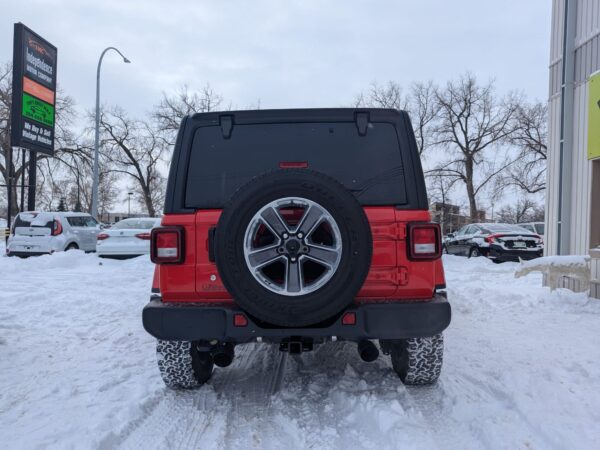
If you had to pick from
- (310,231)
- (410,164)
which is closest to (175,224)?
(310,231)

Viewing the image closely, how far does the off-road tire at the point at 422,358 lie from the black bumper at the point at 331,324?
37 centimetres

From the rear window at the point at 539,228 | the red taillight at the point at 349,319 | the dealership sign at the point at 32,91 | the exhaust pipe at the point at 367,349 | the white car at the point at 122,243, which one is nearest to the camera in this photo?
the red taillight at the point at 349,319

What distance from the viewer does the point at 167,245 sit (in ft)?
10.5

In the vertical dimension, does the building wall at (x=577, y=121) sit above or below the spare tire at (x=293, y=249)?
above

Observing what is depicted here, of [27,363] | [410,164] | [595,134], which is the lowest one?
[27,363]

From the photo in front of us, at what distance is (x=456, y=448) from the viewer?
274cm

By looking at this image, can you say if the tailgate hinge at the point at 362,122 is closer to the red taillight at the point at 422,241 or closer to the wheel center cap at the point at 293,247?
the red taillight at the point at 422,241

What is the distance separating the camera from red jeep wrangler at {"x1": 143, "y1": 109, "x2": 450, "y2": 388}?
113 inches

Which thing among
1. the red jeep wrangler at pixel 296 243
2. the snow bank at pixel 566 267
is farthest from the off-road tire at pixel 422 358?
the snow bank at pixel 566 267

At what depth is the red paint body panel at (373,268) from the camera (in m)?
3.16

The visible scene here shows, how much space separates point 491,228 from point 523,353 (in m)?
12.0

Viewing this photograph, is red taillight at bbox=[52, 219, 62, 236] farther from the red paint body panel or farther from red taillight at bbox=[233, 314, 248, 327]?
red taillight at bbox=[233, 314, 248, 327]

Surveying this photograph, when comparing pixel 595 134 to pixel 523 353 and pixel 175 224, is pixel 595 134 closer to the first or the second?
pixel 523 353

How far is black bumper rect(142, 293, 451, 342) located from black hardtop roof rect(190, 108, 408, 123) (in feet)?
4.30
